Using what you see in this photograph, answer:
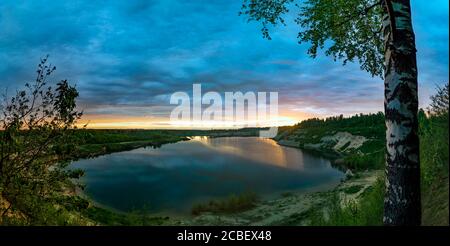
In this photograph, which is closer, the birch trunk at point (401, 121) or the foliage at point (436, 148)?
the birch trunk at point (401, 121)

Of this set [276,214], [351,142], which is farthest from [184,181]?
[351,142]

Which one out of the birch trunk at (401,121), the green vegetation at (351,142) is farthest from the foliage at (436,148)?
the green vegetation at (351,142)

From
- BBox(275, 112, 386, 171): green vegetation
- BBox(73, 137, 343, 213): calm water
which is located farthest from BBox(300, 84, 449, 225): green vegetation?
BBox(275, 112, 386, 171): green vegetation

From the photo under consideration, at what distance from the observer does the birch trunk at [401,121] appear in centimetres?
655

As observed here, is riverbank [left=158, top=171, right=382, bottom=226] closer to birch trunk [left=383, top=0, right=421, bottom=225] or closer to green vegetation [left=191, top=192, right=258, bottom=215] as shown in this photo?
green vegetation [left=191, top=192, right=258, bottom=215]

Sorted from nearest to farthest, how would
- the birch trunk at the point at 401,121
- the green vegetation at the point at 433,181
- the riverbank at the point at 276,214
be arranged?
the birch trunk at the point at 401,121 → the green vegetation at the point at 433,181 → the riverbank at the point at 276,214

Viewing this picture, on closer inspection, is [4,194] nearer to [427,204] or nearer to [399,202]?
[399,202]

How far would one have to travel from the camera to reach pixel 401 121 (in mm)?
6703

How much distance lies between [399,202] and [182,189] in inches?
1767

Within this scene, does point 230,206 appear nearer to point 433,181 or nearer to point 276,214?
point 276,214

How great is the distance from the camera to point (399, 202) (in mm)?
6590

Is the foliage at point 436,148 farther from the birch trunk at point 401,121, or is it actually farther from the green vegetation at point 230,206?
the green vegetation at point 230,206

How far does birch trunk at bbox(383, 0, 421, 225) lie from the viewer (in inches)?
258
